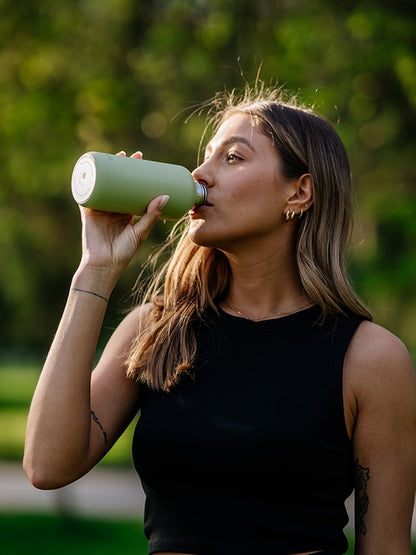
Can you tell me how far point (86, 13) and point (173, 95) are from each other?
134 cm

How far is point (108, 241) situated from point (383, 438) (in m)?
1.09

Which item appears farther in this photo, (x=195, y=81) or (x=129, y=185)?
(x=195, y=81)

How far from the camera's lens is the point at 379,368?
265 cm

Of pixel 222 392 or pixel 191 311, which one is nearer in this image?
pixel 222 392

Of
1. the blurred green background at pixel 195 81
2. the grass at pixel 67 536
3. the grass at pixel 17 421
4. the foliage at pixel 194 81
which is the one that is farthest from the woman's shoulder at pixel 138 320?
the grass at pixel 17 421

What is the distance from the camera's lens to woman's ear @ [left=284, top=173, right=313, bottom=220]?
2.98 m

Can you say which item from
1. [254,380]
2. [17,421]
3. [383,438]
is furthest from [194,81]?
[17,421]

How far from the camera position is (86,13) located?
7.75 metres

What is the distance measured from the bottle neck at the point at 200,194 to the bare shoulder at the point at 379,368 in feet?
2.26

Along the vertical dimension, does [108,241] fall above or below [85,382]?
above

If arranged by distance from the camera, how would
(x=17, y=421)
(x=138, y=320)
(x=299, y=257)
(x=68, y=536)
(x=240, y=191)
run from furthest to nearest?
(x=17, y=421), (x=68, y=536), (x=138, y=320), (x=299, y=257), (x=240, y=191)

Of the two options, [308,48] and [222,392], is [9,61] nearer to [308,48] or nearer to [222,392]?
[308,48]

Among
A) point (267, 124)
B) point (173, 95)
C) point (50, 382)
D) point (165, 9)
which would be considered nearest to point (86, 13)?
point (165, 9)

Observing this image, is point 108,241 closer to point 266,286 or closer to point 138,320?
point 138,320
